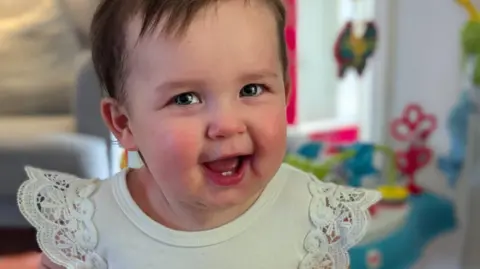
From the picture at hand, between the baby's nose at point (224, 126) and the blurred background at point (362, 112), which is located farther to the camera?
the blurred background at point (362, 112)

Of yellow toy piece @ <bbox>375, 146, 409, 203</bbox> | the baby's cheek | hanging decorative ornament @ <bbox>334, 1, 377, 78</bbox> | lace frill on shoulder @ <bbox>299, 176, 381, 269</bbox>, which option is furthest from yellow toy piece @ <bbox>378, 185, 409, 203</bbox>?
the baby's cheek

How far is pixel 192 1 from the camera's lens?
62 centimetres

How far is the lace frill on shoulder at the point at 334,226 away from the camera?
748 millimetres

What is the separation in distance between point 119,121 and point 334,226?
0.87 ft

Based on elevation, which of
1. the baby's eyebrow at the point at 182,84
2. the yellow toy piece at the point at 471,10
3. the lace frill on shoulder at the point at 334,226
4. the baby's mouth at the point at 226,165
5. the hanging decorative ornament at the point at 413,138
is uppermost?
Answer: the yellow toy piece at the point at 471,10

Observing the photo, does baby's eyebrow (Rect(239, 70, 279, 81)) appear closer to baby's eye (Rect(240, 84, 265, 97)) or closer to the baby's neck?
baby's eye (Rect(240, 84, 265, 97))

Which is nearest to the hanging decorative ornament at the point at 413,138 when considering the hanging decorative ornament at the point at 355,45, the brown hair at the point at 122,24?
the hanging decorative ornament at the point at 355,45

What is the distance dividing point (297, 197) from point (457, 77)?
3.66ft

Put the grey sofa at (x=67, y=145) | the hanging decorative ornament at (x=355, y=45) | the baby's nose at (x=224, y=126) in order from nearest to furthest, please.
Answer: the baby's nose at (x=224, y=126) → the grey sofa at (x=67, y=145) → the hanging decorative ornament at (x=355, y=45)

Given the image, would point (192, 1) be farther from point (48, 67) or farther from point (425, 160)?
point (425, 160)

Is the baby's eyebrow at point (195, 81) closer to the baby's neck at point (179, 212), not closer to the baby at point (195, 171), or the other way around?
the baby at point (195, 171)

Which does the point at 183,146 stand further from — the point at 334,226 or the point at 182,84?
the point at 334,226

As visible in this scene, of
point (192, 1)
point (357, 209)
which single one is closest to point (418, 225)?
point (357, 209)

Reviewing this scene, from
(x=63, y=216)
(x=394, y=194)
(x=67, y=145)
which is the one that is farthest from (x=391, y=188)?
(x=63, y=216)
